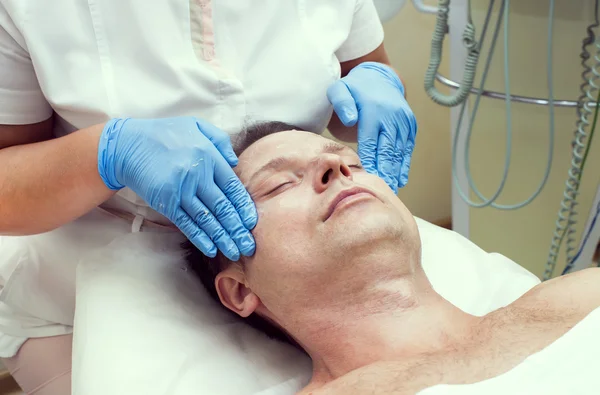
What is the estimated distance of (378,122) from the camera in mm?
1319

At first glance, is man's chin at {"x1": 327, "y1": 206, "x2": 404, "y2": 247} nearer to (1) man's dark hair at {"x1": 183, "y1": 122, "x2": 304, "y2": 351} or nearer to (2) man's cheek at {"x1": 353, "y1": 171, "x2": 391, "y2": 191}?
(2) man's cheek at {"x1": 353, "y1": 171, "x2": 391, "y2": 191}

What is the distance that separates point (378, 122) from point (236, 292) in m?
0.51

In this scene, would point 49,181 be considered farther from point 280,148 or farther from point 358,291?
point 358,291

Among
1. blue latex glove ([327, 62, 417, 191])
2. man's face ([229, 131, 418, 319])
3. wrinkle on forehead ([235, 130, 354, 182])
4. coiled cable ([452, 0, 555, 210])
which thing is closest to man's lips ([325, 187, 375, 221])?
man's face ([229, 131, 418, 319])

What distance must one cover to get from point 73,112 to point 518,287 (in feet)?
3.38

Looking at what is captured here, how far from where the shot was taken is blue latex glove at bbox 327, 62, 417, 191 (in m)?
1.30

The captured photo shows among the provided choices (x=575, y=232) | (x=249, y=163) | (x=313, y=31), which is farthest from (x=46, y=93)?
(x=575, y=232)

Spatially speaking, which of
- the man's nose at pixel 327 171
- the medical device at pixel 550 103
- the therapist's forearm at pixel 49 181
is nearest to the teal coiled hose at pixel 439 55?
the medical device at pixel 550 103

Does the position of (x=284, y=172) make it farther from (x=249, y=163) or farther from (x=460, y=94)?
(x=460, y=94)

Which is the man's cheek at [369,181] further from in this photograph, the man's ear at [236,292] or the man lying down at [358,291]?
the man's ear at [236,292]

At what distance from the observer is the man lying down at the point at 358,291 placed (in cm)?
95

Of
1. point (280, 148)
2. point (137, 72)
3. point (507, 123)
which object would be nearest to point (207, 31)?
point (137, 72)

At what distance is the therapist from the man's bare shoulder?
40 cm

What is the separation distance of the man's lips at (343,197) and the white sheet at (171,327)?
0.35 meters
